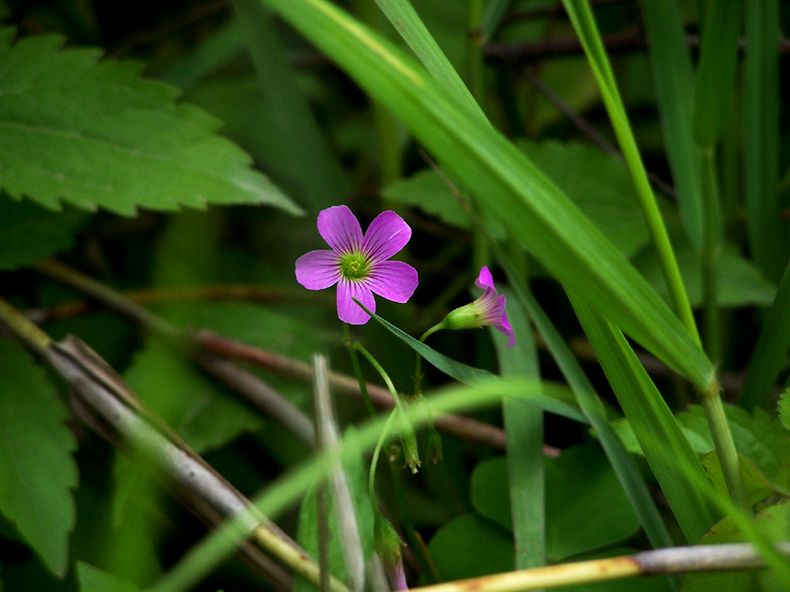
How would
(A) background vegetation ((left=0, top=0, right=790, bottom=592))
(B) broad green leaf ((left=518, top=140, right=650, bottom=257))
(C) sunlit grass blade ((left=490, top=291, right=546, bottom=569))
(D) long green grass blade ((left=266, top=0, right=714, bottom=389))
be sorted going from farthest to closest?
(B) broad green leaf ((left=518, top=140, right=650, bottom=257)) → (C) sunlit grass blade ((left=490, top=291, right=546, bottom=569)) → (A) background vegetation ((left=0, top=0, right=790, bottom=592)) → (D) long green grass blade ((left=266, top=0, right=714, bottom=389))

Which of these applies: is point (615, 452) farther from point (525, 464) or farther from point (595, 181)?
point (595, 181)

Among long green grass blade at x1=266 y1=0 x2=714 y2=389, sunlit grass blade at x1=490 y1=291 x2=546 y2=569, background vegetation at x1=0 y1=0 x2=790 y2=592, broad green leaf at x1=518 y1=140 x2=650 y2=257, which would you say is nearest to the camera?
long green grass blade at x1=266 y1=0 x2=714 y2=389

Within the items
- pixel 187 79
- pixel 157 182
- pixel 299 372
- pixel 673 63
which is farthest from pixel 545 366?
pixel 187 79

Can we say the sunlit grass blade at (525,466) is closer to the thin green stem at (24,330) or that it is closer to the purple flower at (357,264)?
the purple flower at (357,264)

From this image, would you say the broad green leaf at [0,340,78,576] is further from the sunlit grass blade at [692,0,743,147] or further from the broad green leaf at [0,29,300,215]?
the sunlit grass blade at [692,0,743,147]

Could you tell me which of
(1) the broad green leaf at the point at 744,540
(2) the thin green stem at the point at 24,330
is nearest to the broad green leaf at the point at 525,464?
(1) the broad green leaf at the point at 744,540

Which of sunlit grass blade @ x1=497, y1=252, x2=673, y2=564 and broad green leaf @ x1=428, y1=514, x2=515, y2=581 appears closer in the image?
sunlit grass blade @ x1=497, y1=252, x2=673, y2=564

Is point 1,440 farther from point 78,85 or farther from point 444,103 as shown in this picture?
point 444,103

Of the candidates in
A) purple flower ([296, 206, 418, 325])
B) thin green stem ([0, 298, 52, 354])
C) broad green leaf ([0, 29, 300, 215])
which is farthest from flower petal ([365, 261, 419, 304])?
thin green stem ([0, 298, 52, 354])
